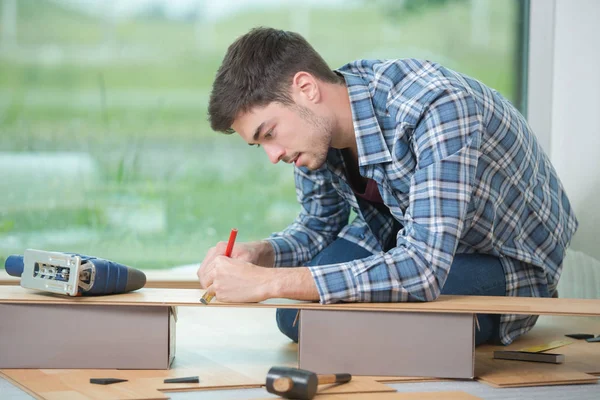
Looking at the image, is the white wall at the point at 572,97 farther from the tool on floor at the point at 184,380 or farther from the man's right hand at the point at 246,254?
the tool on floor at the point at 184,380

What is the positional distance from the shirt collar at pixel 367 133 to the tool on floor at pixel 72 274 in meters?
0.71

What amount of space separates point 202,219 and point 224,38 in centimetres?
87

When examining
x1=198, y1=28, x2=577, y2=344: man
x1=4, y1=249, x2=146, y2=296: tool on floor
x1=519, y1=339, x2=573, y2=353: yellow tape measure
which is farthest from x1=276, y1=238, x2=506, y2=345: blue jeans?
x1=4, y1=249, x2=146, y2=296: tool on floor

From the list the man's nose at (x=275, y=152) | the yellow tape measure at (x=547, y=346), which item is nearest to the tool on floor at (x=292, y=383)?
the man's nose at (x=275, y=152)

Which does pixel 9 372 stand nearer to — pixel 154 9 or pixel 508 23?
pixel 154 9

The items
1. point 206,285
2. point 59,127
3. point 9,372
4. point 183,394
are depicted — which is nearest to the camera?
point 183,394

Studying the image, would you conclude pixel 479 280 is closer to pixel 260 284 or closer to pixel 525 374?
pixel 525 374

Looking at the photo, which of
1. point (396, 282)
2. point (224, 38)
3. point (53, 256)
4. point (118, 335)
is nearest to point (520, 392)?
point (396, 282)

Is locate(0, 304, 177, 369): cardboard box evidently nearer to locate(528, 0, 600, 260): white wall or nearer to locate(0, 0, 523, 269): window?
locate(0, 0, 523, 269): window

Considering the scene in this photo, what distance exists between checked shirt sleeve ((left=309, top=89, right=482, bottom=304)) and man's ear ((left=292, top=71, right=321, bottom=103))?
0.36m

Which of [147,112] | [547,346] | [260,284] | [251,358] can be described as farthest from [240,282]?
[147,112]

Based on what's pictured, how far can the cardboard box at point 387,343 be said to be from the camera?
1.92 metres

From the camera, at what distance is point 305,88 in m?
2.13

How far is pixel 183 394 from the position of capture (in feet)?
→ 5.92
